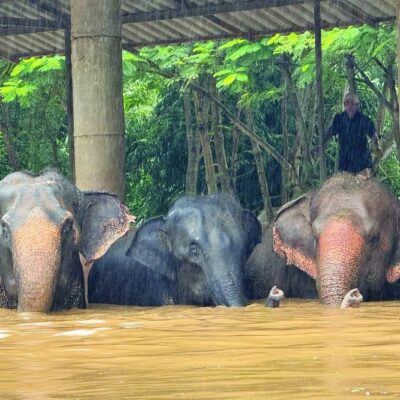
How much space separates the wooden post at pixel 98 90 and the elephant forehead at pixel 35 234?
248 cm

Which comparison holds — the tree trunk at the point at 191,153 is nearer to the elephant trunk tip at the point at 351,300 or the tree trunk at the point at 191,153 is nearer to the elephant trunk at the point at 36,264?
the elephant trunk at the point at 36,264

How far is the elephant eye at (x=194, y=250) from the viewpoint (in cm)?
1112

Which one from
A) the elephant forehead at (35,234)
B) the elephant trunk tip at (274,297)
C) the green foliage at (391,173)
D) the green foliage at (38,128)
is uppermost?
the green foliage at (38,128)

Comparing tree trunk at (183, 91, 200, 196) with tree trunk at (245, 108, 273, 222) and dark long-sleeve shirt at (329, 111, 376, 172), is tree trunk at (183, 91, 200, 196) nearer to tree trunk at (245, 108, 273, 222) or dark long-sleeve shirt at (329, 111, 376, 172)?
tree trunk at (245, 108, 273, 222)

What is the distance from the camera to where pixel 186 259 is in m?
11.2

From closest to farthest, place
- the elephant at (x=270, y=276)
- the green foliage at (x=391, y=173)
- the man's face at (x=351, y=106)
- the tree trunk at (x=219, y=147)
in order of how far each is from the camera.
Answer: the elephant at (x=270, y=276) → the man's face at (x=351, y=106) → the tree trunk at (x=219, y=147) → the green foliage at (x=391, y=173)

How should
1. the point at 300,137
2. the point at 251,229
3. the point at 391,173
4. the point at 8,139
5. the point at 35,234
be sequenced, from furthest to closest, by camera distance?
the point at 8,139 < the point at 391,173 < the point at 300,137 < the point at 251,229 < the point at 35,234

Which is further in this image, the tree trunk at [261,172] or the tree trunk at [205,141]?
the tree trunk at [205,141]

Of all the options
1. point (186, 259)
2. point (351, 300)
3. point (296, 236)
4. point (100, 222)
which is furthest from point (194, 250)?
point (351, 300)

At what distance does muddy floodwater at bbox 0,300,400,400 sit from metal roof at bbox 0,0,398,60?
571 cm

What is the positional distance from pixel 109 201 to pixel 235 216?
106 cm

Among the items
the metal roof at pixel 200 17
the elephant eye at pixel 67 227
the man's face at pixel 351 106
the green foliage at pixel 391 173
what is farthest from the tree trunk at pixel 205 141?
the elephant eye at pixel 67 227

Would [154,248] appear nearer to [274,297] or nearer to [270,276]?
[270,276]

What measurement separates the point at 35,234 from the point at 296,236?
259 cm
